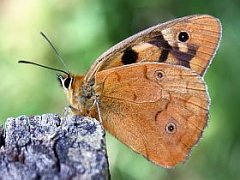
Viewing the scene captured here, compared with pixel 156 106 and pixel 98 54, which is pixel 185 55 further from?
pixel 98 54

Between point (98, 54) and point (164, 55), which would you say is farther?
point (98, 54)

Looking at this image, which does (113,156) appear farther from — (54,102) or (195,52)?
(195,52)

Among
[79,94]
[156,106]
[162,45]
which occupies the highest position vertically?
[162,45]

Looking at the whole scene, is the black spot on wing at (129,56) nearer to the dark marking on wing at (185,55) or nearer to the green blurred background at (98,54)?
the dark marking on wing at (185,55)

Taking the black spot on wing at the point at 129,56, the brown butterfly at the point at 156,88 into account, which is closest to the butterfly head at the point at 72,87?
the brown butterfly at the point at 156,88

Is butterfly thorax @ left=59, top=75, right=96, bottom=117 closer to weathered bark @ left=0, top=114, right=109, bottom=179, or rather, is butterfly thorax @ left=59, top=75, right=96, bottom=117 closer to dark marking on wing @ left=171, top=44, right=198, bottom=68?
dark marking on wing @ left=171, top=44, right=198, bottom=68

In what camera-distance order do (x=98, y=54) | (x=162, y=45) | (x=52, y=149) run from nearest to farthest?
(x=52, y=149)
(x=162, y=45)
(x=98, y=54)

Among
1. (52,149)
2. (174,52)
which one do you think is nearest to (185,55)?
(174,52)
